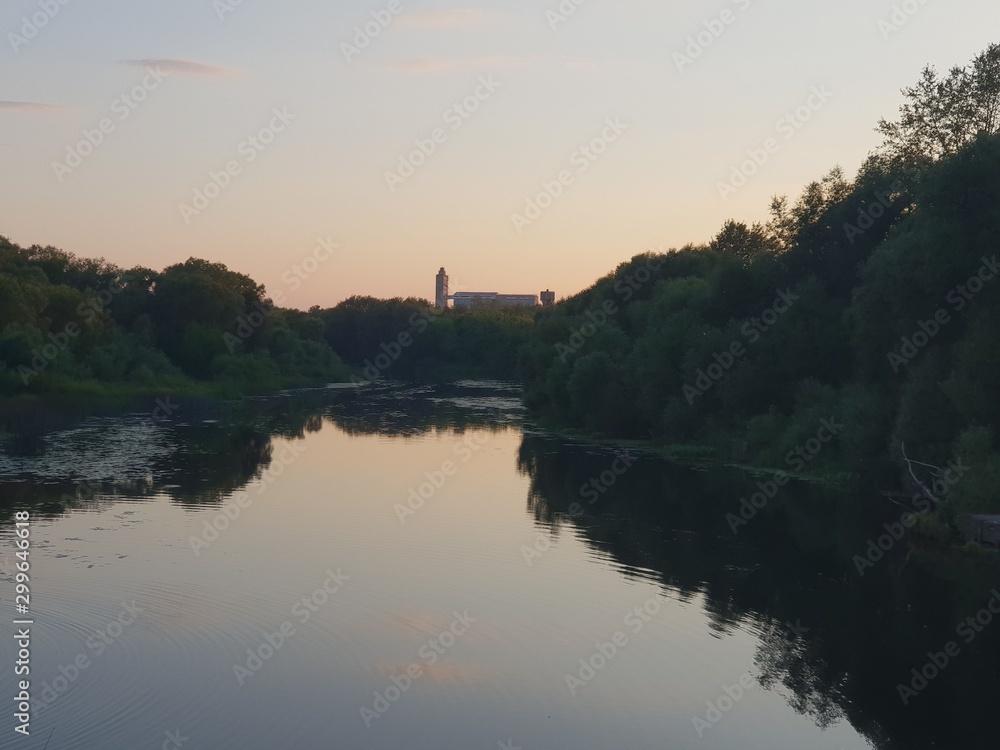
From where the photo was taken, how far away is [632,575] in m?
22.5

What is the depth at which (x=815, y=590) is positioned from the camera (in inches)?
850

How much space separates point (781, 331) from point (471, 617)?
30608 millimetres

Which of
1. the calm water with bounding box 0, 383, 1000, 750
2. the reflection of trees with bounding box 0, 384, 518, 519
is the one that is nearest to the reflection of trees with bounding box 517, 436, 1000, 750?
the calm water with bounding box 0, 383, 1000, 750

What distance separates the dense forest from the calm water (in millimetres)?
4267

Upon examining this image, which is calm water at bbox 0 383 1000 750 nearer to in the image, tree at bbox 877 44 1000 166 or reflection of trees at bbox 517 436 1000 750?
reflection of trees at bbox 517 436 1000 750

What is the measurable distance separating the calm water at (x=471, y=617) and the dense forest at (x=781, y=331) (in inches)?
168

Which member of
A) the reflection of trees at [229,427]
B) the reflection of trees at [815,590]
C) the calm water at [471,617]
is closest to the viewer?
the calm water at [471,617]

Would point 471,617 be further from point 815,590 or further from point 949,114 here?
point 949,114

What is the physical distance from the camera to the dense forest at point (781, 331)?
28906 mm

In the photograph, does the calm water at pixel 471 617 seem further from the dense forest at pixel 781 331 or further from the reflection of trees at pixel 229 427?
the dense forest at pixel 781 331

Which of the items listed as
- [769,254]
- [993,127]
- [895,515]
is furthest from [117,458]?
[993,127]


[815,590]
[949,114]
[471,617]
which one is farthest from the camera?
[949,114]

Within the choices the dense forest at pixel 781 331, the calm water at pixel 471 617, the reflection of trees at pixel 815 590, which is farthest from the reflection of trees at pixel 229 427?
the reflection of trees at pixel 815 590

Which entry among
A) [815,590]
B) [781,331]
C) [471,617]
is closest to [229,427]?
[781,331]
